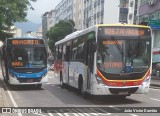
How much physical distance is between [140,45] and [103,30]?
5.25ft

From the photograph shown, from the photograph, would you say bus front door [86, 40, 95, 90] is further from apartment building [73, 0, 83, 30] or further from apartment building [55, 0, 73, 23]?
apartment building [55, 0, 73, 23]

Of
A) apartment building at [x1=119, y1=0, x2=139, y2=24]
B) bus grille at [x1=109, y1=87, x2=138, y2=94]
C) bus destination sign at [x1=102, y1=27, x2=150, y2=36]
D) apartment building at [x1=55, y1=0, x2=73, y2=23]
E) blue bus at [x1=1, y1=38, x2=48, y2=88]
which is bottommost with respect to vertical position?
bus grille at [x1=109, y1=87, x2=138, y2=94]

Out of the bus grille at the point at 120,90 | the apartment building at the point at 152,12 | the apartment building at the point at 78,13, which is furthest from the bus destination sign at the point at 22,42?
the apartment building at the point at 78,13

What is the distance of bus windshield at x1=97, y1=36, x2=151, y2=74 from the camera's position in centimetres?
1566

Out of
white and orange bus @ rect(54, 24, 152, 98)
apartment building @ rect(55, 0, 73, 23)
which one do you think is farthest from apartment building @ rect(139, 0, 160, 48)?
apartment building @ rect(55, 0, 73, 23)

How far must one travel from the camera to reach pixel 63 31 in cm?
8831

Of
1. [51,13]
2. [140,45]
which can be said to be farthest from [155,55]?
[51,13]

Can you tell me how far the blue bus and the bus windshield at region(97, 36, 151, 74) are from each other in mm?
7923

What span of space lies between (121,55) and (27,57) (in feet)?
28.2

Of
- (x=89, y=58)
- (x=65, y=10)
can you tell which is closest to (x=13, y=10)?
(x=89, y=58)

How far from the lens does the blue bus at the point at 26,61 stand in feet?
74.4

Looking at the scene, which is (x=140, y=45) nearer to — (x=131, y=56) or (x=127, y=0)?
(x=131, y=56)

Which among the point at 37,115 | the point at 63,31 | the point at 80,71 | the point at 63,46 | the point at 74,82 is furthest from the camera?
the point at 63,31

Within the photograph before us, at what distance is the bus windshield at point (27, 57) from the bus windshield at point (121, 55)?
26.2ft
